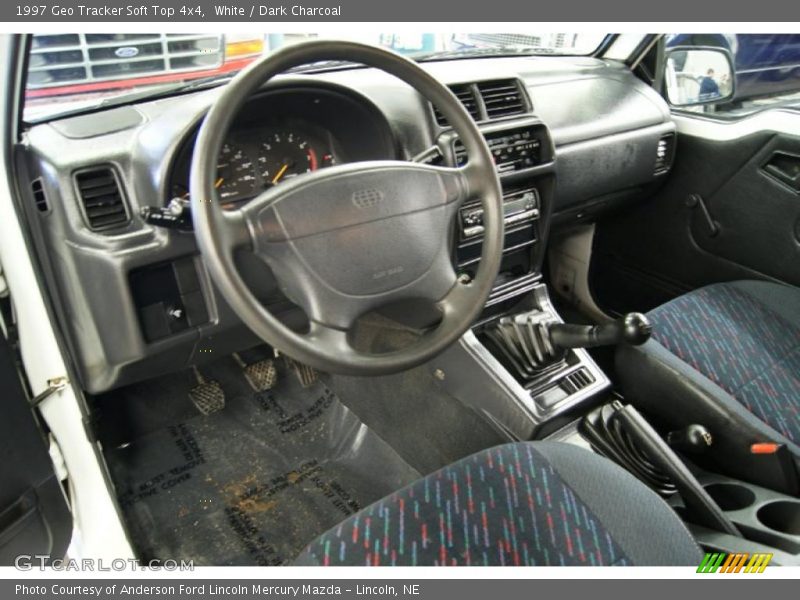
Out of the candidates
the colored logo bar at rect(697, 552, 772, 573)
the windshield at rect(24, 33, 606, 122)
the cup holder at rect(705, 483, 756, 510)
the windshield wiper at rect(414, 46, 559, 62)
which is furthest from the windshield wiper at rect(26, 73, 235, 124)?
the cup holder at rect(705, 483, 756, 510)

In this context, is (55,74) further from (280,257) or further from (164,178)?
(280,257)

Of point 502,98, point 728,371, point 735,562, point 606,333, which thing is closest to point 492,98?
point 502,98

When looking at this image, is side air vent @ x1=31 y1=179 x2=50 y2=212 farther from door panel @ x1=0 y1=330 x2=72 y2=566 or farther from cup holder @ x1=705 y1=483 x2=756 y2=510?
cup holder @ x1=705 y1=483 x2=756 y2=510

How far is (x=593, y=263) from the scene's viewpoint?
2424 millimetres

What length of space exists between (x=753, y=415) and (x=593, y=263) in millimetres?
1087

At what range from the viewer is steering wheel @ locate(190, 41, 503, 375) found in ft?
2.96

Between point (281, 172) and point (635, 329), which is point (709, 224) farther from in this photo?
point (281, 172)

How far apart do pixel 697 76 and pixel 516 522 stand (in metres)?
1.94

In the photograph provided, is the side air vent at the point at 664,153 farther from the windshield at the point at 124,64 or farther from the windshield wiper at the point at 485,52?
the windshield at the point at 124,64

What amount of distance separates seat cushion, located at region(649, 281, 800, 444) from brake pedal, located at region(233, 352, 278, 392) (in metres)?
1.19

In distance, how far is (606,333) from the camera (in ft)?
4.54

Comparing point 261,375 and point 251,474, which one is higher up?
point 261,375

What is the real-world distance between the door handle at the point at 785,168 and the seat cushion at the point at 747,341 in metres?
0.34

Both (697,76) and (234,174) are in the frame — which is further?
(697,76)
